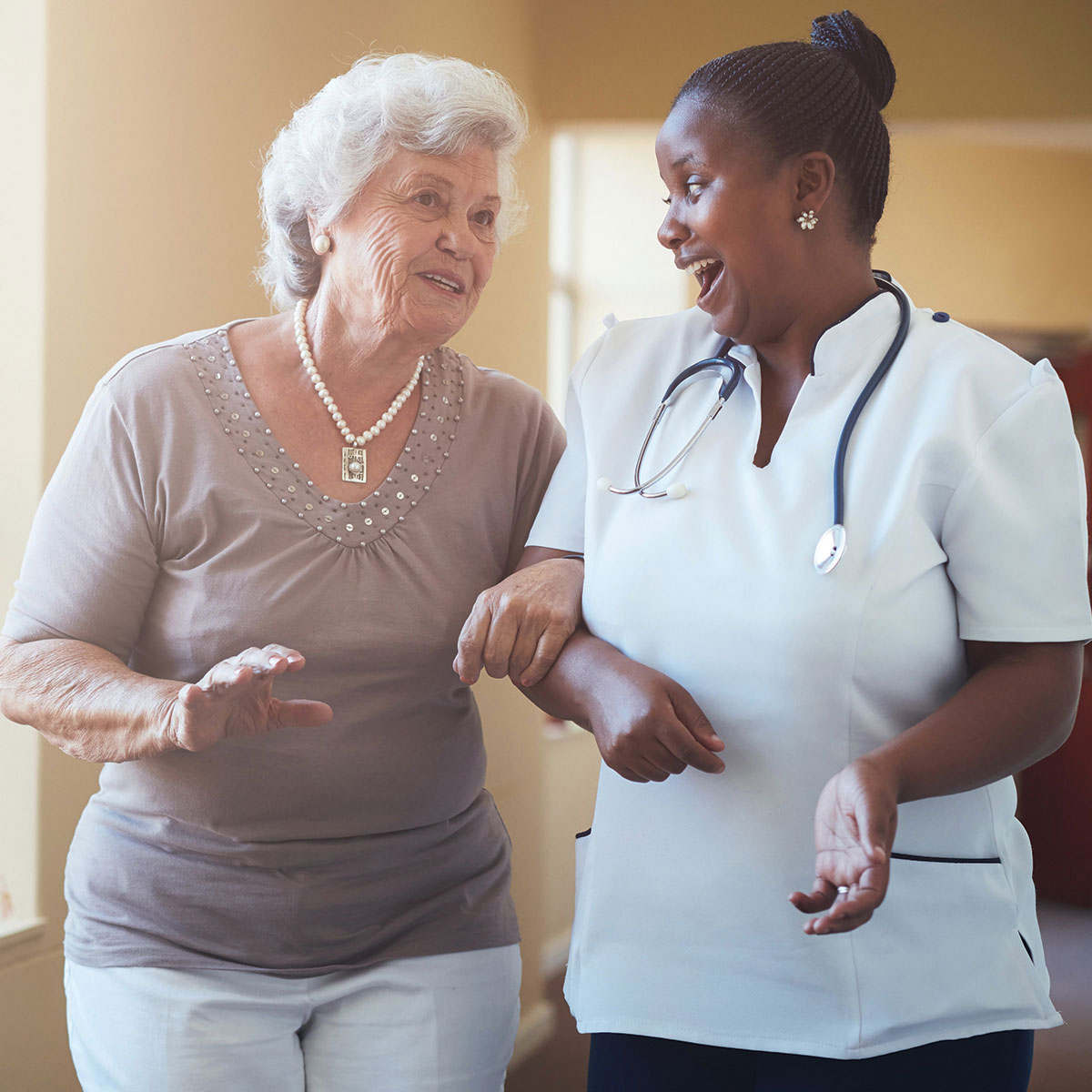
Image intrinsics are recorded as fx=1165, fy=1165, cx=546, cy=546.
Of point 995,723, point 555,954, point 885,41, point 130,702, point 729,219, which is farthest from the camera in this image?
point 555,954

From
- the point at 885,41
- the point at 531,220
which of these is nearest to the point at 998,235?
the point at 885,41

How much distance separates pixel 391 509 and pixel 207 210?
1.22m

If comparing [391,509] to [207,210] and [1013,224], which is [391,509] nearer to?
[207,210]

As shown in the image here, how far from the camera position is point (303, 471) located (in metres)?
1.47

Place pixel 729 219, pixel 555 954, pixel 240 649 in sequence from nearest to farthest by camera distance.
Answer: pixel 729 219 → pixel 240 649 → pixel 555 954

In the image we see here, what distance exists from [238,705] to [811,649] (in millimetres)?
583

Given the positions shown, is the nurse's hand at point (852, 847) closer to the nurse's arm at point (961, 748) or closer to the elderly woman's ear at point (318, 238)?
the nurse's arm at point (961, 748)

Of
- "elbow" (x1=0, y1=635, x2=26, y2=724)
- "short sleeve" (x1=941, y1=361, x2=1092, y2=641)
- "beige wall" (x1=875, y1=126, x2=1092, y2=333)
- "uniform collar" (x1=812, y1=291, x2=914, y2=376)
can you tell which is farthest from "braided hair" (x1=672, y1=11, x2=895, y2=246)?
"beige wall" (x1=875, y1=126, x2=1092, y2=333)

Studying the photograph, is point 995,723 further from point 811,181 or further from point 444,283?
point 444,283

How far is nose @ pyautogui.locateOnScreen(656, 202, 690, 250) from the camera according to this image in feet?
3.84

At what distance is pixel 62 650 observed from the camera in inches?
53.4

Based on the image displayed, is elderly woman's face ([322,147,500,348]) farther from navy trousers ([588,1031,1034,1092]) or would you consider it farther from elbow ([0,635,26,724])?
navy trousers ([588,1031,1034,1092])

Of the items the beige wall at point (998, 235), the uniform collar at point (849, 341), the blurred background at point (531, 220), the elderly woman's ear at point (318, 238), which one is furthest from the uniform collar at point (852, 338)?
the beige wall at point (998, 235)

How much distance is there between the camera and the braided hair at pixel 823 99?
3.75ft
